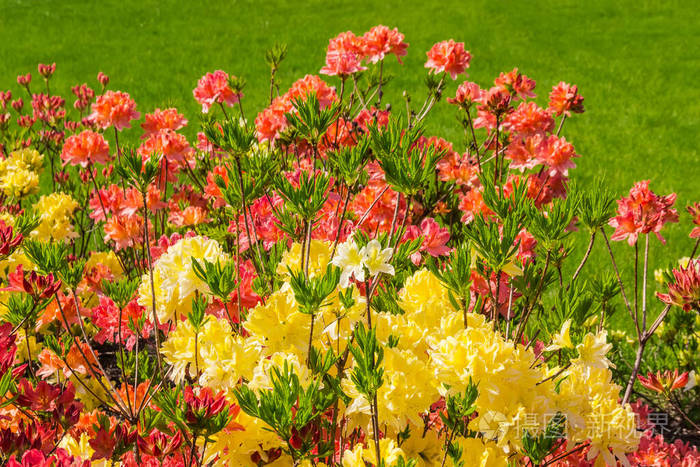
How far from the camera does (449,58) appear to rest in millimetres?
3084

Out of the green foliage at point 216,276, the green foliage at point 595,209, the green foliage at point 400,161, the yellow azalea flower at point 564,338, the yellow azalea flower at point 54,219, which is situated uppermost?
the green foliage at point 400,161

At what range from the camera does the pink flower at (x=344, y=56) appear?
2822 mm

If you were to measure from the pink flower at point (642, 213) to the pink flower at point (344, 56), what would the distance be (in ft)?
4.12

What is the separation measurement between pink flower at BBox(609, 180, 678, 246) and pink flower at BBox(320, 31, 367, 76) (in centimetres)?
126

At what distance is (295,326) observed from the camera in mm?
1274

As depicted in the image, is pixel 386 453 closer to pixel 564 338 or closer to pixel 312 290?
pixel 312 290

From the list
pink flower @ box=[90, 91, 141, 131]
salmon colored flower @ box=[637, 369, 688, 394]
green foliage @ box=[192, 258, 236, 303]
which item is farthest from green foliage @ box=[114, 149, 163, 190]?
salmon colored flower @ box=[637, 369, 688, 394]

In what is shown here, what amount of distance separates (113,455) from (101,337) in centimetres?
113

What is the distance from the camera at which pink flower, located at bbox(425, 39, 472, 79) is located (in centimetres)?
309

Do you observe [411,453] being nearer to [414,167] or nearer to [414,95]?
[414,167]

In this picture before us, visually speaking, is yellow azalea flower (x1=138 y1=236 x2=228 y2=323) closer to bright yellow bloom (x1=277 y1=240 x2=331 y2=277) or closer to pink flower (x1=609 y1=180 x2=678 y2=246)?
bright yellow bloom (x1=277 y1=240 x2=331 y2=277)

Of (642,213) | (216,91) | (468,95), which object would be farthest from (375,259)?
(216,91)

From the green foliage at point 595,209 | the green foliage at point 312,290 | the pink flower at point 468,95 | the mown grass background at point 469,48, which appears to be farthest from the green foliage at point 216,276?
the mown grass background at point 469,48

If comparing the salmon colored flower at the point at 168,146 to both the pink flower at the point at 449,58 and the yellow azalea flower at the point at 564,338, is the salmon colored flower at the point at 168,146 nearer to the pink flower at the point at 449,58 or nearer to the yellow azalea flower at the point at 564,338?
the pink flower at the point at 449,58
